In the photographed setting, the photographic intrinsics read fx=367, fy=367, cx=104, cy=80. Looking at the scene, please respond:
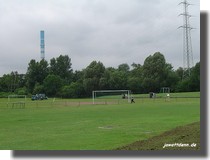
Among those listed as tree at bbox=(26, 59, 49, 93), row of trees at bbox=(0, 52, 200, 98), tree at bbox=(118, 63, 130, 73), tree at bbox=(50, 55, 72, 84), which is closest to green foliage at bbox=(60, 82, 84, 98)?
row of trees at bbox=(0, 52, 200, 98)

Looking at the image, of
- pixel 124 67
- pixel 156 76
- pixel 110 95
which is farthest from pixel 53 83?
pixel 110 95

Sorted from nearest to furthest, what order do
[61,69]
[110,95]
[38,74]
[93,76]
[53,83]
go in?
[38,74]
[53,83]
[93,76]
[61,69]
[110,95]

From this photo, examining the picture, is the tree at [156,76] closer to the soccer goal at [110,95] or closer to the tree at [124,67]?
the tree at [124,67]

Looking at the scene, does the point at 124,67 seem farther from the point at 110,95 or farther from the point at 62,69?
the point at 110,95

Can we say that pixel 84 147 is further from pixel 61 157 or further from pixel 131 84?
pixel 131 84

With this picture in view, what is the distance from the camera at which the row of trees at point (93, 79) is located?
82.0ft

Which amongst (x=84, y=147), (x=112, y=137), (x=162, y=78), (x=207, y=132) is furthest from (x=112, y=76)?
(x=207, y=132)

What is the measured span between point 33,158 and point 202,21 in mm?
4370

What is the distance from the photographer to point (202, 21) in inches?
292

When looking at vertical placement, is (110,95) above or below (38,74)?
below

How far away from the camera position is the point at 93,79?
3067cm

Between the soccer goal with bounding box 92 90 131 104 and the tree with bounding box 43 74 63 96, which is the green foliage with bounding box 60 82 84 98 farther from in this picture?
the soccer goal with bounding box 92 90 131 104

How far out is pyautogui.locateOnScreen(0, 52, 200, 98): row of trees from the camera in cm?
2500

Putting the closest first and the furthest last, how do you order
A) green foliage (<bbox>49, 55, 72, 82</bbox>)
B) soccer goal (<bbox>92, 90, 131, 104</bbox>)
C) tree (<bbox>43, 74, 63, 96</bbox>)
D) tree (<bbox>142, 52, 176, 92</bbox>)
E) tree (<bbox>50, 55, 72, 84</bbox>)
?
tree (<bbox>43, 74, 63, 96</bbox>), tree (<bbox>142, 52, 176, 92</bbox>), tree (<bbox>50, 55, 72, 84</bbox>), green foliage (<bbox>49, 55, 72, 82</bbox>), soccer goal (<bbox>92, 90, 131, 104</bbox>)
